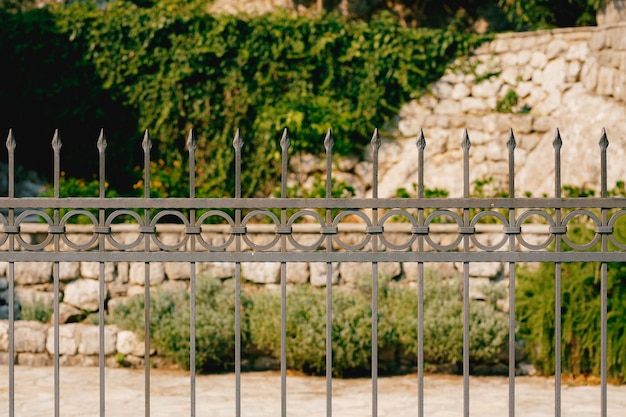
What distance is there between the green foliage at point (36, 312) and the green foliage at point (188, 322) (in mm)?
622

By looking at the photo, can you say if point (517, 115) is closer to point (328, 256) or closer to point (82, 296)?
point (82, 296)

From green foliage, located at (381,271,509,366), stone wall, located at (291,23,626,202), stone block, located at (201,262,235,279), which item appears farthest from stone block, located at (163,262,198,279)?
stone wall, located at (291,23,626,202)

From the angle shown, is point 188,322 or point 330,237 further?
point 188,322

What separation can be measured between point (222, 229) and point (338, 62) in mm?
4065

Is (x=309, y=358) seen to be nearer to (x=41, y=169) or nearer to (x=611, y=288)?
(x=611, y=288)

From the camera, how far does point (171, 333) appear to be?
23.8 ft

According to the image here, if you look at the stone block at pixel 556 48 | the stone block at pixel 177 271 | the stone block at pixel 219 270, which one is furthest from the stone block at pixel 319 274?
the stone block at pixel 556 48

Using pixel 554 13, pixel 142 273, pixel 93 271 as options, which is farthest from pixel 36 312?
pixel 554 13

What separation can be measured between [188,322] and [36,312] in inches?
64.8

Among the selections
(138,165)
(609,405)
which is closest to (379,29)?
(138,165)

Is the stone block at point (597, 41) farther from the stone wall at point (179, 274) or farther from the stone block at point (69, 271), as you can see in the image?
the stone block at point (69, 271)

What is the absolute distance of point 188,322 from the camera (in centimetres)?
721

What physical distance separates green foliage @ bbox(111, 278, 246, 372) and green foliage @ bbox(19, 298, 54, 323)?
0.62 metres

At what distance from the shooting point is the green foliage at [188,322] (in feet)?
23.9
